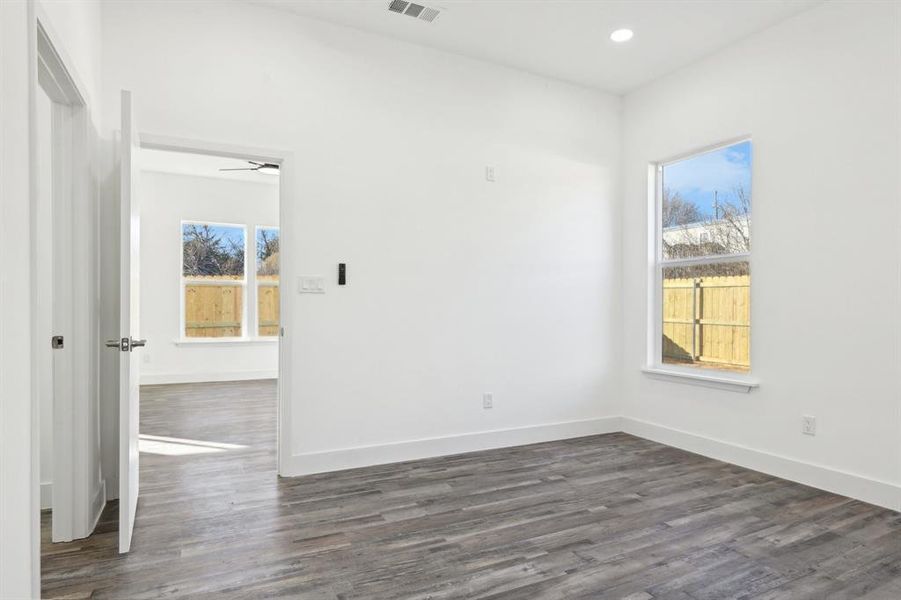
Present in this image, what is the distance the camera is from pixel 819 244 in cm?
330

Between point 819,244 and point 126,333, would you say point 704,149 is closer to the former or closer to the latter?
point 819,244

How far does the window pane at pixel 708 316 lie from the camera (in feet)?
12.5

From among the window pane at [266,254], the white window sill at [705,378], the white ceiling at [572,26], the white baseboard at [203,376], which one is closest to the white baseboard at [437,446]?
the white window sill at [705,378]

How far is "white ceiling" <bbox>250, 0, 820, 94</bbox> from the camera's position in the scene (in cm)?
333

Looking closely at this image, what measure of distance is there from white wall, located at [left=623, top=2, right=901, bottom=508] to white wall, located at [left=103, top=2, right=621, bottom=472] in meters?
1.02

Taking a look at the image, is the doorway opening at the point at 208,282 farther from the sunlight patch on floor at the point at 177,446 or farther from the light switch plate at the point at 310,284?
the light switch plate at the point at 310,284

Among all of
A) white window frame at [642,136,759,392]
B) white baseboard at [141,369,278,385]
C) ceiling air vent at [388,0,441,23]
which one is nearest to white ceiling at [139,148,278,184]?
white baseboard at [141,369,278,385]

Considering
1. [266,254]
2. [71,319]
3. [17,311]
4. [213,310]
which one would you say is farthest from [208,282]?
[17,311]

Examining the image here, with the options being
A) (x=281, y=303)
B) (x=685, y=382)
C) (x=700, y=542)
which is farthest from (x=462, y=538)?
(x=685, y=382)

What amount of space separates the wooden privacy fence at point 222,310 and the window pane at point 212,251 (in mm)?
207

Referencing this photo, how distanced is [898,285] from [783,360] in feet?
2.61

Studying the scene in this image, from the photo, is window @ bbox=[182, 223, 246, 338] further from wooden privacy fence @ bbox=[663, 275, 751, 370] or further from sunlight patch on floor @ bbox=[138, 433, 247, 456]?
wooden privacy fence @ bbox=[663, 275, 751, 370]

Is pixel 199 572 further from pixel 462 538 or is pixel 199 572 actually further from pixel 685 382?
pixel 685 382

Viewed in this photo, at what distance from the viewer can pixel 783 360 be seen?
3.49 m
